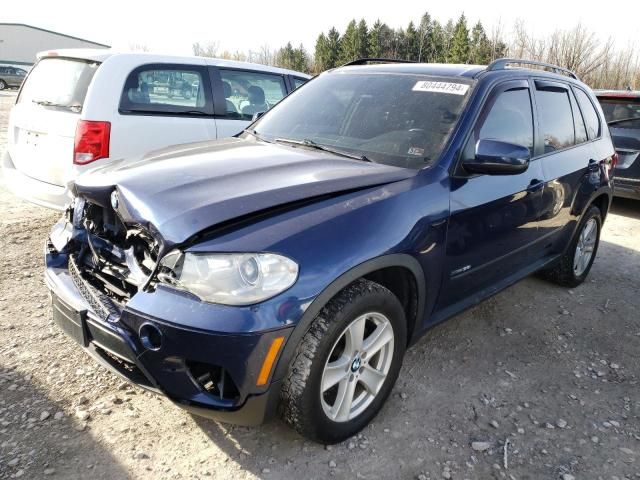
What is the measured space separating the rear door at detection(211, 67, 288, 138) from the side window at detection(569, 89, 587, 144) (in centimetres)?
294

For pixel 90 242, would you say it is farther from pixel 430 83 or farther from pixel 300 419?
pixel 430 83

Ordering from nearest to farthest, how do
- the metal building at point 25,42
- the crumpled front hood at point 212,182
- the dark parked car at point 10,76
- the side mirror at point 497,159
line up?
the crumpled front hood at point 212,182 → the side mirror at point 497,159 → the dark parked car at point 10,76 → the metal building at point 25,42

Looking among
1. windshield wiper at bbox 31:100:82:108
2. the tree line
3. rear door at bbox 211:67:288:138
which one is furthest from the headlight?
the tree line

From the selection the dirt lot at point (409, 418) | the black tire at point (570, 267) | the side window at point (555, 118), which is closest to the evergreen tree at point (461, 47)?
the black tire at point (570, 267)

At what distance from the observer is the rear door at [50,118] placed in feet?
14.3

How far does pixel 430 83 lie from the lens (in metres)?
3.13

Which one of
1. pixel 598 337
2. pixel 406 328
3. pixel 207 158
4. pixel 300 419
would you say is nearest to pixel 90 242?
pixel 207 158

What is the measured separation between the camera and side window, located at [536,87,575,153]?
359 cm

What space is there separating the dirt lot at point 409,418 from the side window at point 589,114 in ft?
5.36

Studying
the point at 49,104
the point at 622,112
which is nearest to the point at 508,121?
the point at 49,104

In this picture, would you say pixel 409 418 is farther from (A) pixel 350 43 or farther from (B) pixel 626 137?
(A) pixel 350 43

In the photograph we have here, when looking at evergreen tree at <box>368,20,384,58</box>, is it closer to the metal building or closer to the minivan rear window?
the metal building

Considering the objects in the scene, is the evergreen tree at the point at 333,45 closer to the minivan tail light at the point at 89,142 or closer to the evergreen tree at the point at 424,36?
the evergreen tree at the point at 424,36

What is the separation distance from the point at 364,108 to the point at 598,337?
230cm
